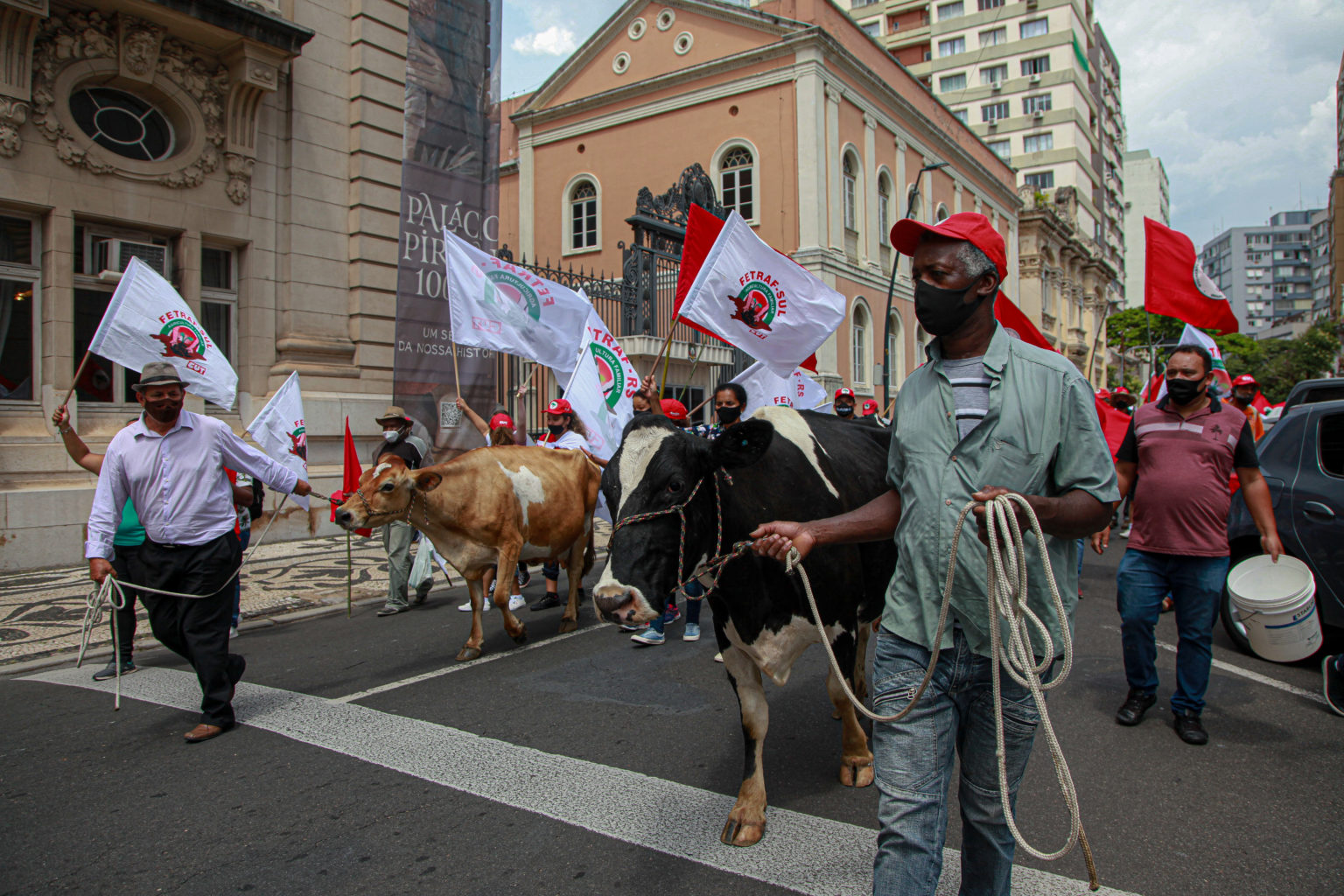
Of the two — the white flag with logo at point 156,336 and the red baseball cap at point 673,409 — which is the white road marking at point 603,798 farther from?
the red baseball cap at point 673,409

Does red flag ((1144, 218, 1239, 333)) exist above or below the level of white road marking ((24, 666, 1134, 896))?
above

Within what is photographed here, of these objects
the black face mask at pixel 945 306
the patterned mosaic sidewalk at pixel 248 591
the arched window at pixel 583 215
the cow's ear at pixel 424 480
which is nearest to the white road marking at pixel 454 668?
the cow's ear at pixel 424 480

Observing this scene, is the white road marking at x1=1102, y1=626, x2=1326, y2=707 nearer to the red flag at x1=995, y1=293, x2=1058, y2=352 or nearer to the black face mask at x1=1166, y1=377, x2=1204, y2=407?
the black face mask at x1=1166, y1=377, x2=1204, y2=407

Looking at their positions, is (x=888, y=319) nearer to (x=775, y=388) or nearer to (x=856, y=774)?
(x=775, y=388)

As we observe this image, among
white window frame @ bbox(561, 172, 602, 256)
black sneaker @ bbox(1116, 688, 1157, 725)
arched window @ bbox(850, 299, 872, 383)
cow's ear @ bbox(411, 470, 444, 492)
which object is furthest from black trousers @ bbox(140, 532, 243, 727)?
white window frame @ bbox(561, 172, 602, 256)

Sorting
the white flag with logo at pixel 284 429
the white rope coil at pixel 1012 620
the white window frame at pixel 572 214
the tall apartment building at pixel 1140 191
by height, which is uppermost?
the tall apartment building at pixel 1140 191

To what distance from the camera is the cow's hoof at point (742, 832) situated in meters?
3.31

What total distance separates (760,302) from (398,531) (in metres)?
4.50

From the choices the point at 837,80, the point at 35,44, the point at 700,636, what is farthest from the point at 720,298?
the point at 837,80

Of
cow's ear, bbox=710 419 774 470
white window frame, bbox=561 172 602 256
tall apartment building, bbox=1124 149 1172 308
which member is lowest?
cow's ear, bbox=710 419 774 470

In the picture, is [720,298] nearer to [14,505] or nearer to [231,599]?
[231,599]

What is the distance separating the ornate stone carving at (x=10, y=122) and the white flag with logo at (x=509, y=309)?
662cm

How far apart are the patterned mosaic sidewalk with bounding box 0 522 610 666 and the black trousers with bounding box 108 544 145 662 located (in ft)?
5.00

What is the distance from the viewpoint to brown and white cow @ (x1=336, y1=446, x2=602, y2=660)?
6.49 m
